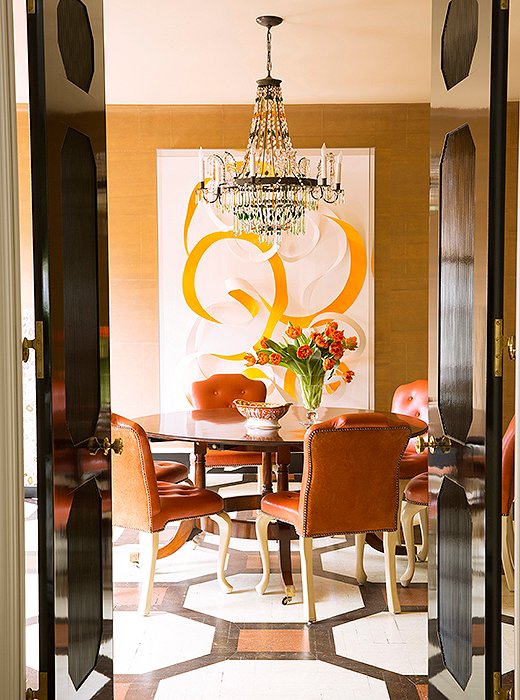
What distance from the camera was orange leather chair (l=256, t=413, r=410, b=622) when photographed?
3527 millimetres

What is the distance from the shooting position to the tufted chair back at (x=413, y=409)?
183 inches

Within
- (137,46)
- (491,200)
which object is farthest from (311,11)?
(491,200)

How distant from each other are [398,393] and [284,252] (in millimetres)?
1841

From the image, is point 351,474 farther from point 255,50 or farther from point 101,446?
point 255,50

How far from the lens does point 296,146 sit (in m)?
6.61

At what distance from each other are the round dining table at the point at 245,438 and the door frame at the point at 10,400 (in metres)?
1.89

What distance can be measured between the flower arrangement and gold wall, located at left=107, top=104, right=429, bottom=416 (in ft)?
7.10

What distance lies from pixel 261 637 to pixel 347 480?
754 millimetres

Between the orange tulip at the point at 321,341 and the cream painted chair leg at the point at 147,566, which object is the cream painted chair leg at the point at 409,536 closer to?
the orange tulip at the point at 321,341

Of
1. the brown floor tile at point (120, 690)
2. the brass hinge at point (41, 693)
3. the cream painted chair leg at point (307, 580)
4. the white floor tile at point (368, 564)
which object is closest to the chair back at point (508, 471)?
the white floor tile at point (368, 564)

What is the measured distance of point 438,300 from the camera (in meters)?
2.62

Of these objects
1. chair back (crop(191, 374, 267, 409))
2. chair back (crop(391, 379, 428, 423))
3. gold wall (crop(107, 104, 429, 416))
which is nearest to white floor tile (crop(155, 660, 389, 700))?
chair back (crop(391, 379, 428, 423))

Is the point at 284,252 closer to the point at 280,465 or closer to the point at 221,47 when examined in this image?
the point at 221,47

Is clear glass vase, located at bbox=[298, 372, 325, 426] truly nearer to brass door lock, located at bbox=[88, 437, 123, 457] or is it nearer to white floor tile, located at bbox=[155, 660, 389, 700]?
white floor tile, located at bbox=[155, 660, 389, 700]
